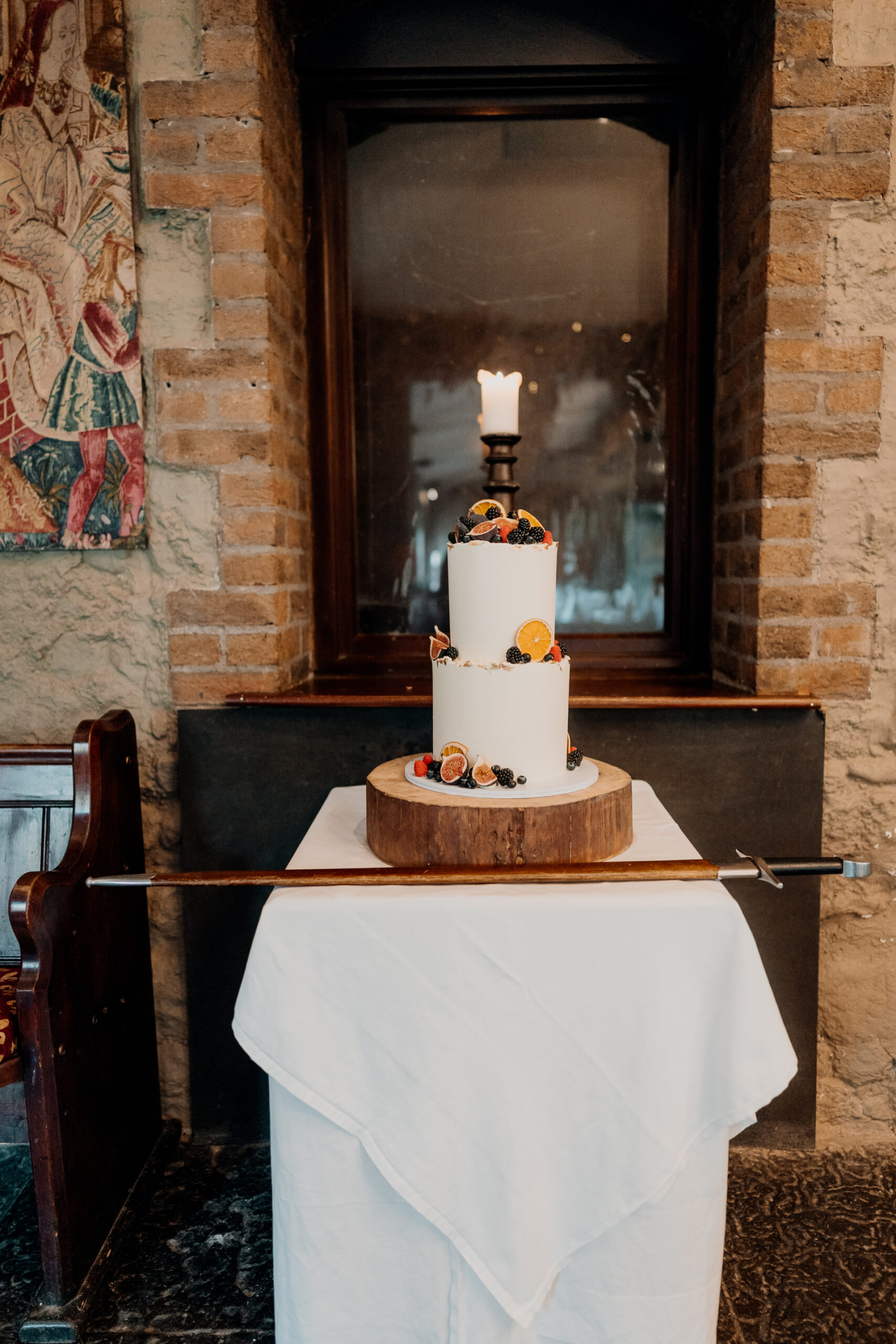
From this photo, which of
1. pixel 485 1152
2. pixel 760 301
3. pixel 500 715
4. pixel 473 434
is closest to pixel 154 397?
pixel 473 434

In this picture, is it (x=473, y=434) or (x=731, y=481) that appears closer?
(x=731, y=481)

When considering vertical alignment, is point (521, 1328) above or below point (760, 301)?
below

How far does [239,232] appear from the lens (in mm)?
Result: 1789

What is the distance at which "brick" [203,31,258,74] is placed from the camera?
1.75 meters

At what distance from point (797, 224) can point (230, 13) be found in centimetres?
124

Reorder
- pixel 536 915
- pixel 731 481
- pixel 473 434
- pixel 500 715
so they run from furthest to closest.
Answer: pixel 473 434 < pixel 731 481 < pixel 500 715 < pixel 536 915

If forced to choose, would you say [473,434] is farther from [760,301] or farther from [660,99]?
[660,99]

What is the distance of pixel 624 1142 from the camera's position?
1.16 metres

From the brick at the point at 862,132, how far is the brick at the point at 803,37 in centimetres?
13

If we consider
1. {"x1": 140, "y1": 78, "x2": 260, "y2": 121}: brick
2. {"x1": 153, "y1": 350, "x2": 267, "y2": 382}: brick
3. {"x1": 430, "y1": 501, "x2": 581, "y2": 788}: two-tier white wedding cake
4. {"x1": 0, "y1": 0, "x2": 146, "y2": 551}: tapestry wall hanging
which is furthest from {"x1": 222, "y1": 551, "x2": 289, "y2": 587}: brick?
{"x1": 140, "y1": 78, "x2": 260, "y2": 121}: brick

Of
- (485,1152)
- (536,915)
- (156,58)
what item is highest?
→ (156,58)

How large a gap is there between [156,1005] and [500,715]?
1.26 m

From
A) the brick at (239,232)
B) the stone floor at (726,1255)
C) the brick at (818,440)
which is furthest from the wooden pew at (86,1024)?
the brick at (818,440)

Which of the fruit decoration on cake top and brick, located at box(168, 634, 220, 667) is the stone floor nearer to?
brick, located at box(168, 634, 220, 667)
